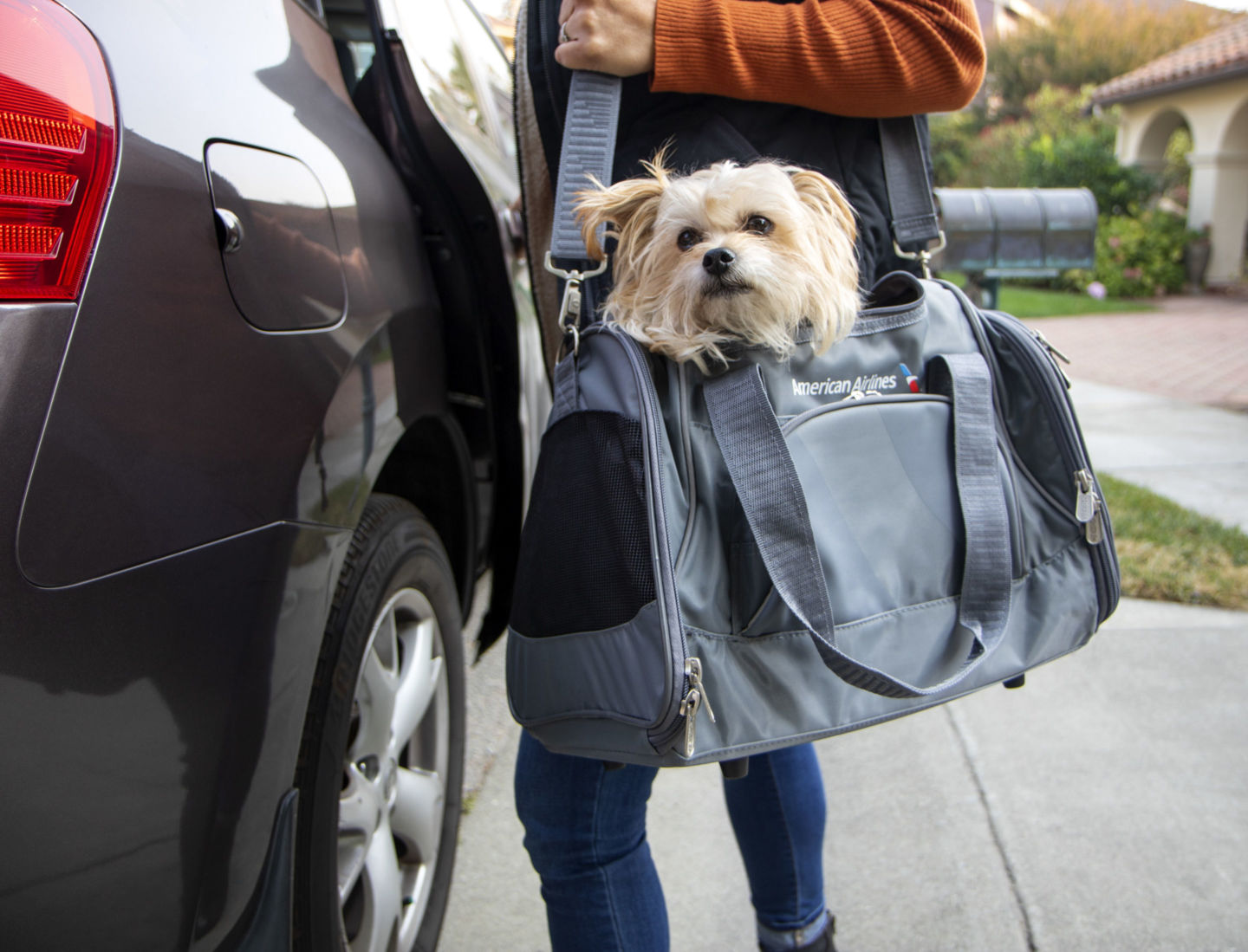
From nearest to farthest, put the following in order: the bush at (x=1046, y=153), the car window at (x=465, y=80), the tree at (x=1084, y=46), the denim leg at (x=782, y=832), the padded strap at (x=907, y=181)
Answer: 1. the padded strap at (x=907, y=181)
2. the denim leg at (x=782, y=832)
3. the car window at (x=465, y=80)
4. the bush at (x=1046, y=153)
5. the tree at (x=1084, y=46)

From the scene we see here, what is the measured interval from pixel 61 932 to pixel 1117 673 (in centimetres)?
291

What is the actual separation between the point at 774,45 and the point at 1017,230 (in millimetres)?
2534

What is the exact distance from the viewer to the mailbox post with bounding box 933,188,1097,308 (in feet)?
11.1

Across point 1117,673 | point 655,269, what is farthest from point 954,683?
point 1117,673

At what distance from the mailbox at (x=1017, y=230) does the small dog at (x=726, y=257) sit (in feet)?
7.47

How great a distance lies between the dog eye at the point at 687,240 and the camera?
1.29 meters

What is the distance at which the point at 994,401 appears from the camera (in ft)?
4.51

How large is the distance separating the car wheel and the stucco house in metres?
17.3

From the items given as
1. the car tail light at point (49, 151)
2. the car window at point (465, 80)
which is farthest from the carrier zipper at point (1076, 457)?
the car tail light at point (49, 151)

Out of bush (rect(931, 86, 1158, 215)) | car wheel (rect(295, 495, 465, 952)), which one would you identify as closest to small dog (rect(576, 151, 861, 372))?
car wheel (rect(295, 495, 465, 952))

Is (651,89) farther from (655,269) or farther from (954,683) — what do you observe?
(954,683)

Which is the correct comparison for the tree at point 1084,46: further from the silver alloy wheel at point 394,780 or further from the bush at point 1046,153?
the silver alloy wheel at point 394,780

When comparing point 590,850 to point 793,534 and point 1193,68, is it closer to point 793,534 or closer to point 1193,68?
Answer: point 793,534

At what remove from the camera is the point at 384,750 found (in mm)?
1567
